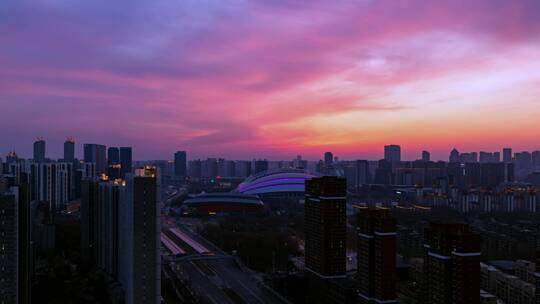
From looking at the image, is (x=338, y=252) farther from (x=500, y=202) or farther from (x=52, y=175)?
(x=500, y=202)

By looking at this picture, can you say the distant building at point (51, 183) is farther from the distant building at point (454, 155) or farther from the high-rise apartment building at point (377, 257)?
the distant building at point (454, 155)

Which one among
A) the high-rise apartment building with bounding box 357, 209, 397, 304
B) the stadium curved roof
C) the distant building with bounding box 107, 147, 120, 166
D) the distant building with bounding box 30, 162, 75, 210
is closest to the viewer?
the high-rise apartment building with bounding box 357, 209, 397, 304

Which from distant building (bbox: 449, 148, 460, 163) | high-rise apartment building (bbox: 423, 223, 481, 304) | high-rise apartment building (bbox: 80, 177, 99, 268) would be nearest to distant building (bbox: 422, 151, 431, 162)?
distant building (bbox: 449, 148, 460, 163)

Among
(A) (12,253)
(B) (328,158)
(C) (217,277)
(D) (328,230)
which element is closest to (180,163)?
(B) (328,158)

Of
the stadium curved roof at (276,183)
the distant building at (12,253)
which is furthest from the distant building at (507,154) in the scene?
the distant building at (12,253)

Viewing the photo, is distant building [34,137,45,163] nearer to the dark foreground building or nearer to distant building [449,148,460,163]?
the dark foreground building

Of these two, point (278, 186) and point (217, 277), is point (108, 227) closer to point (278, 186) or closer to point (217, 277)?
point (217, 277)
